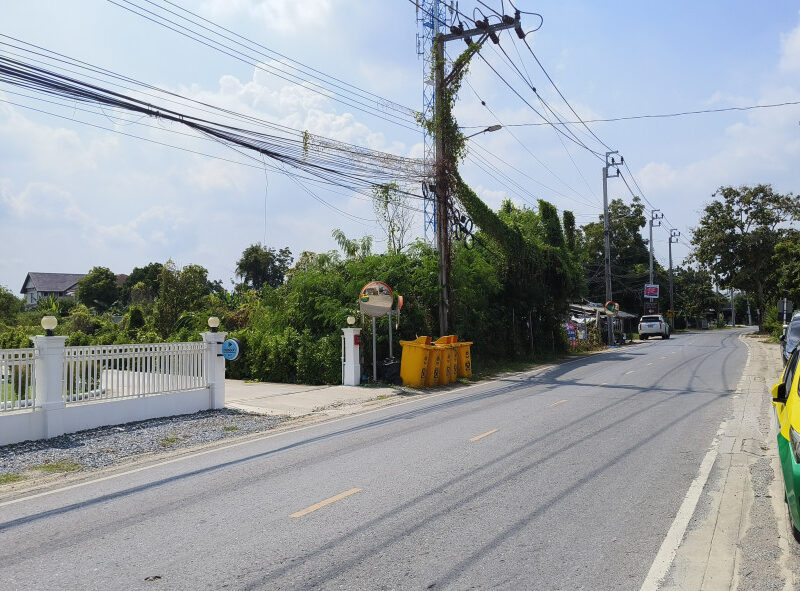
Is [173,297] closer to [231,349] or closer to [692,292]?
[231,349]

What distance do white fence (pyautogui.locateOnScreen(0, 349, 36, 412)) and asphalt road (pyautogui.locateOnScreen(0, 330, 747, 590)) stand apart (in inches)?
117

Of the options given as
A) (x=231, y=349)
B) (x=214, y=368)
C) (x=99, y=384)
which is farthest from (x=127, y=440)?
(x=231, y=349)

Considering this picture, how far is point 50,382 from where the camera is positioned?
33.3 ft

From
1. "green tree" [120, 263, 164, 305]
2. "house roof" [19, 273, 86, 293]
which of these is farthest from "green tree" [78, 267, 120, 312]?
"house roof" [19, 273, 86, 293]

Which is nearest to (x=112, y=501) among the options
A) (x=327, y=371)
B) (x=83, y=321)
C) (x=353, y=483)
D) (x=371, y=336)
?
(x=353, y=483)

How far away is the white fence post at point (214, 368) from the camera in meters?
13.3

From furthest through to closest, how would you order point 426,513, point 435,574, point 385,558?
point 426,513 < point 385,558 < point 435,574

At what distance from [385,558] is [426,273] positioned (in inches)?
662

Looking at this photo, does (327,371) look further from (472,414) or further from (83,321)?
(83,321)

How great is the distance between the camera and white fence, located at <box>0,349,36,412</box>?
9.55 m

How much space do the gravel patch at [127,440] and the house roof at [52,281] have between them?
90983 mm

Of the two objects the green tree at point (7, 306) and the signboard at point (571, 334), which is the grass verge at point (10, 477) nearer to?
the signboard at point (571, 334)

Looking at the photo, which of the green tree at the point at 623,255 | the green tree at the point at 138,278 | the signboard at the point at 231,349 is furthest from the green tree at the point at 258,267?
the signboard at the point at 231,349

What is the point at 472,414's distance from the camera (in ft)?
39.5
